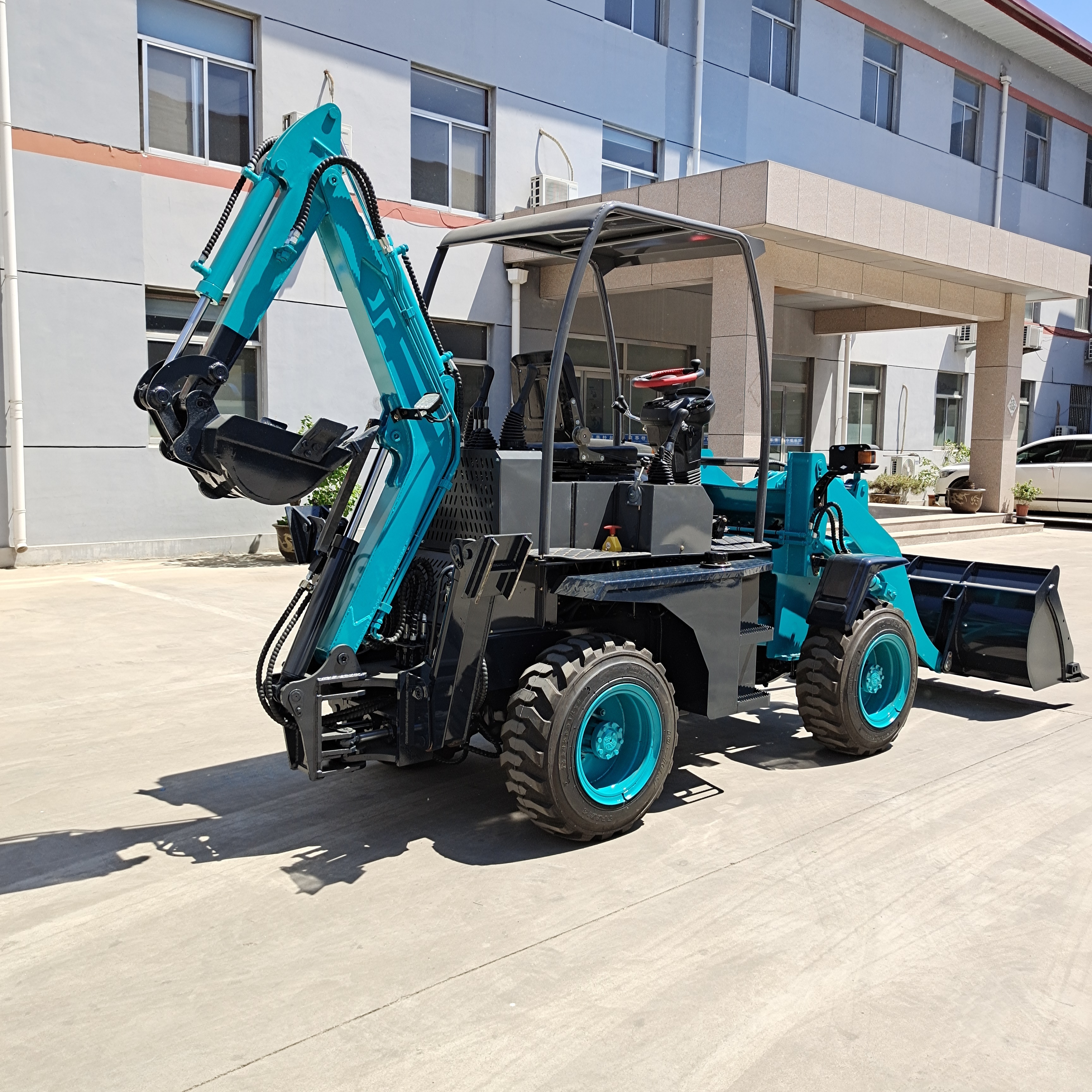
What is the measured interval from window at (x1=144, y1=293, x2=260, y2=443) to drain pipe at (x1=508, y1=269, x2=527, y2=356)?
3916 millimetres

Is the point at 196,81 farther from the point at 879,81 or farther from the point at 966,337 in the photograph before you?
the point at 966,337

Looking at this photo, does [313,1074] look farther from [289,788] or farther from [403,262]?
[403,262]

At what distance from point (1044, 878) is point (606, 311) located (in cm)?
355

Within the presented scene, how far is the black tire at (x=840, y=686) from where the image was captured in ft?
17.9

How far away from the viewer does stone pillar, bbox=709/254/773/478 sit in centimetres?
1341

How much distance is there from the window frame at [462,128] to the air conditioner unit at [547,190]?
0.67 metres

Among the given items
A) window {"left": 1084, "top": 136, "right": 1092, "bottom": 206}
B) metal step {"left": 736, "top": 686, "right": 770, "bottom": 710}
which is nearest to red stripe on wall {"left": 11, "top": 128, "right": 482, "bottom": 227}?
metal step {"left": 736, "top": 686, "right": 770, "bottom": 710}

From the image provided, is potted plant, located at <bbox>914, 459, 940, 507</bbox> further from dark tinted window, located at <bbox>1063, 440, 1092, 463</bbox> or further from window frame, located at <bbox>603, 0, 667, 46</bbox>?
window frame, located at <bbox>603, 0, 667, 46</bbox>

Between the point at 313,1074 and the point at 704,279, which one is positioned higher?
the point at 704,279

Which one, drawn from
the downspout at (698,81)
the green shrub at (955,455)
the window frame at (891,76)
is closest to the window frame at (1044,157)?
the window frame at (891,76)

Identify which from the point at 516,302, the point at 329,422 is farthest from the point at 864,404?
the point at 329,422

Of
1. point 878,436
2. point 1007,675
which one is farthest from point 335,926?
point 878,436

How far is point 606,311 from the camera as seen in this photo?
5988mm

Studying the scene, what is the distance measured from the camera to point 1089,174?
2897 centimetres
